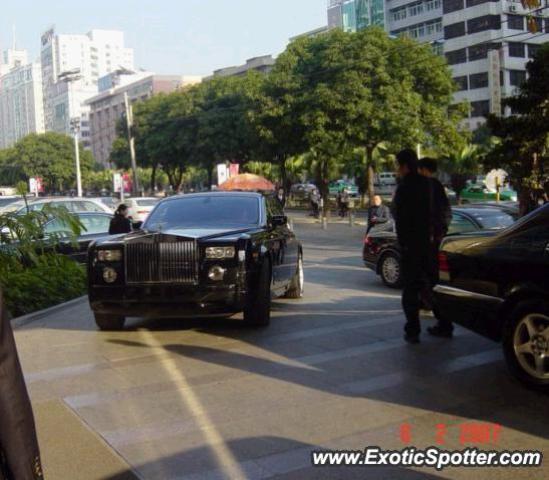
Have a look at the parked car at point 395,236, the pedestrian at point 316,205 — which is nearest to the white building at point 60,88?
the pedestrian at point 316,205

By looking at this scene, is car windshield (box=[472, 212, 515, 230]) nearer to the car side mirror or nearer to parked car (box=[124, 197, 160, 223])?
the car side mirror

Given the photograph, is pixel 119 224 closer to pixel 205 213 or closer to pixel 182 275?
pixel 205 213

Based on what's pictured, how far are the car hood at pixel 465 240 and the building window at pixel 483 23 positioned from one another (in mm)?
64728

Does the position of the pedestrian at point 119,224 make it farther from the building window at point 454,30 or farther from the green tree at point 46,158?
the green tree at point 46,158

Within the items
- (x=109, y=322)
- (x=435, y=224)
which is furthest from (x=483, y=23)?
(x=109, y=322)

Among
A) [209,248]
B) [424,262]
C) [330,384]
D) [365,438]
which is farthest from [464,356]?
[209,248]

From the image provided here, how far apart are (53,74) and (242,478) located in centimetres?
19310

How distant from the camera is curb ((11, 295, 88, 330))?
9.54m

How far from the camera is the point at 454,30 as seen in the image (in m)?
71.2

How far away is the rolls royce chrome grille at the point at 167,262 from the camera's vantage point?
7777 mm

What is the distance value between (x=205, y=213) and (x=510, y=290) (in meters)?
4.64

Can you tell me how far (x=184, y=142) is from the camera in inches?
2184

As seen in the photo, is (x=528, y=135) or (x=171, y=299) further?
(x=528, y=135)

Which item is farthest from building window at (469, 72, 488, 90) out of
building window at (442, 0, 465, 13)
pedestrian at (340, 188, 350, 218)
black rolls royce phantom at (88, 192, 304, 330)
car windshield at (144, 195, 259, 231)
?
black rolls royce phantom at (88, 192, 304, 330)
